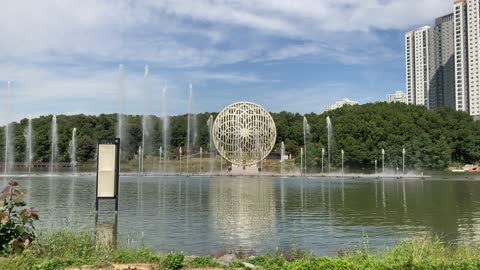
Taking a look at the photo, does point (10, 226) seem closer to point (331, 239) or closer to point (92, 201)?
point (331, 239)

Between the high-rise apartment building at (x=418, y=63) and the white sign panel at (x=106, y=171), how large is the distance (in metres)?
112

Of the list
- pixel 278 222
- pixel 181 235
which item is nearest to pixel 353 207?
pixel 278 222

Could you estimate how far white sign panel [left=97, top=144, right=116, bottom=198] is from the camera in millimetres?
16469

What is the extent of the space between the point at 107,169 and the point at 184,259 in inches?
356

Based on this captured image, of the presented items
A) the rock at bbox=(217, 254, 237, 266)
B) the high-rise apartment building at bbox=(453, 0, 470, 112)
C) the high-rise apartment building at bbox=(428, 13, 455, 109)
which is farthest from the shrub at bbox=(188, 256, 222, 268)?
the high-rise apartment building at bbox=(428, 13, 455, 109)

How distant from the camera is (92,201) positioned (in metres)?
20.9

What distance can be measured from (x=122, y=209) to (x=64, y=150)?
62.5 metres

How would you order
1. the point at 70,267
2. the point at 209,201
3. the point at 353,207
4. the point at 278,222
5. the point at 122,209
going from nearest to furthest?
1. the point at 70,267
2. the point at 278,222
3. the point at 122,209
4. the point at 353,207
5. the point at 209,201

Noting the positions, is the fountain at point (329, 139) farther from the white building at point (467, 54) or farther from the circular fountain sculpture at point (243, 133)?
the white building at point (467, 54)

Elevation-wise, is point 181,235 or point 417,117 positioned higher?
point 417,117

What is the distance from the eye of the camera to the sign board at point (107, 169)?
54.0 ft

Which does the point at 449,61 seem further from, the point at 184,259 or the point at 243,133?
the point at 184,259

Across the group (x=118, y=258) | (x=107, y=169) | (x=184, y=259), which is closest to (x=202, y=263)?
(x=184, y=259)

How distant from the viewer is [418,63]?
117750mm
